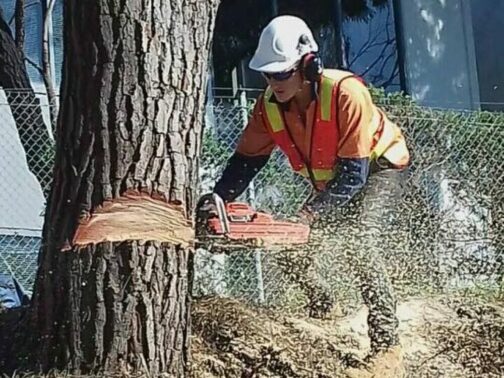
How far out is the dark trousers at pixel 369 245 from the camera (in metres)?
4.86

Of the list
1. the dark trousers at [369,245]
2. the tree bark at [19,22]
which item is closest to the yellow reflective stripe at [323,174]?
the dark trousers at [369,245]

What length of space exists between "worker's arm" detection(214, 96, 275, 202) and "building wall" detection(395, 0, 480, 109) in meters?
5.71

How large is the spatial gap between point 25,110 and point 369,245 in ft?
10.1

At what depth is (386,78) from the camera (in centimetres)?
1095

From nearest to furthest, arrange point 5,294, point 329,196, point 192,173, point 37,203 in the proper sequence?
point 192,173
point 329,196
point 5,294
point 37,203

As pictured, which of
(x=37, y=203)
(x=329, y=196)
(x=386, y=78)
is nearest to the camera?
(x=329, y=196)

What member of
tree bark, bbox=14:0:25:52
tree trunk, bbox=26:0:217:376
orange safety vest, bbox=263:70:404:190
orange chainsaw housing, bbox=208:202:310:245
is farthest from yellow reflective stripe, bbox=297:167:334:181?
tree bark, bbox=14:0:25:52

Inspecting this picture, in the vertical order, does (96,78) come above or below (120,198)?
above

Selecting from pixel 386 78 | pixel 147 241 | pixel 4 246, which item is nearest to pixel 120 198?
pixel 147 241

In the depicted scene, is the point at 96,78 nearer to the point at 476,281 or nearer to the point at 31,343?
the point at 31,343

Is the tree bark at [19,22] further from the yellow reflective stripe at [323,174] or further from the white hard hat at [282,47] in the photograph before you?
the yellow reflective stripe at [323,174]

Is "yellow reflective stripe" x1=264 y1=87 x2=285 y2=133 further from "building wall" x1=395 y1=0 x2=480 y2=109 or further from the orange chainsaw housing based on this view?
"building wall" x1=395 y1=0 x2=480 y2=109

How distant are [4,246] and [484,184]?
3.94 metres

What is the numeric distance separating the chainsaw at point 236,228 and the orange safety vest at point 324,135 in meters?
0.32
